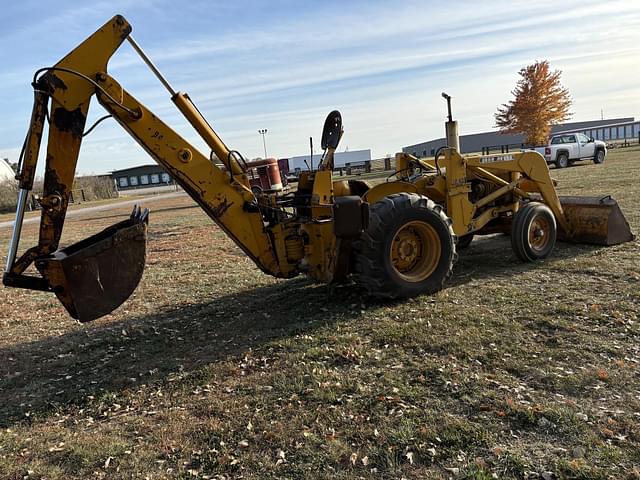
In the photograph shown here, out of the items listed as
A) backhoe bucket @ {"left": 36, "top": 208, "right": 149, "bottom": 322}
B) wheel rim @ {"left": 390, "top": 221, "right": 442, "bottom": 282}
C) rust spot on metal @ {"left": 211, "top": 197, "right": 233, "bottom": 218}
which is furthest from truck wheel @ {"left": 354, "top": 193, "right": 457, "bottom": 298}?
backhoe bucket @ {"left": 36, "top": 208, "right": 149, "bottom": 322}

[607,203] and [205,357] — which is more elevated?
[607,203]

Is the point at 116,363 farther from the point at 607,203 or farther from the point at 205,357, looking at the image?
the point at 607,203

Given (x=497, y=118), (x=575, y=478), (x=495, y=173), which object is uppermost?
(x=497, y=118)

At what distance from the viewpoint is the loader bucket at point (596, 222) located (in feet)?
26.4

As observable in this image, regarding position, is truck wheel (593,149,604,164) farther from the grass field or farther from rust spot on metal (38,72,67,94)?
rust spot on metal (38,72,67,94)

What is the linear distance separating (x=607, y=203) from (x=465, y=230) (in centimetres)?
251

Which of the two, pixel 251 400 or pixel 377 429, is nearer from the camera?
pixel 377 429

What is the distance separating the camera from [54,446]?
375 centimetres

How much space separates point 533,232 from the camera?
7805 mm

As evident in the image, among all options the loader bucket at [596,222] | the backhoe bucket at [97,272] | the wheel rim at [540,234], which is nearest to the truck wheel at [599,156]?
the loader bucket at [596,222]

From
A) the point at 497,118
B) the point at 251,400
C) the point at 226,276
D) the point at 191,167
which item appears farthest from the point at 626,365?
the point at 497,118

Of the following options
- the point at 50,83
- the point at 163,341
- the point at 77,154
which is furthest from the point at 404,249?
the point at 50,83

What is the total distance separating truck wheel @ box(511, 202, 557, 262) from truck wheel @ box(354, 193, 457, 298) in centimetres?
159

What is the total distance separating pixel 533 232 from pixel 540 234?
0.33 ft
